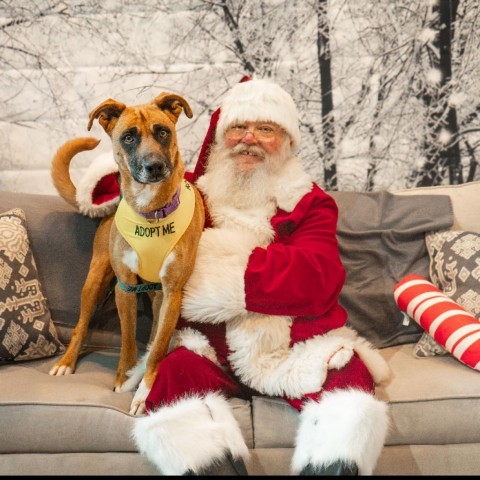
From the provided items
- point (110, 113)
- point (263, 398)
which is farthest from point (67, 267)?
point (263, 398)

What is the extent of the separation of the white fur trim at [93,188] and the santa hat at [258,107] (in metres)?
0.46

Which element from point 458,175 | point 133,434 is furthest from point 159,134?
point 458,175

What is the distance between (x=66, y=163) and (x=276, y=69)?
1.13 m

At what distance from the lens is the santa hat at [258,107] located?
1.96 meters

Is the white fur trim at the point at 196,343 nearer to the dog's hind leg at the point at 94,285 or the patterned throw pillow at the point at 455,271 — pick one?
the dog's hind leg at the point at 94,285

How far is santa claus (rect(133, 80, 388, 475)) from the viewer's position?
1450mm

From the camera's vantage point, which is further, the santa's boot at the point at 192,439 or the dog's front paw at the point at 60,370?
the dog's front paw at the point at 60,370

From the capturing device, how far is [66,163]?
2.06 metres

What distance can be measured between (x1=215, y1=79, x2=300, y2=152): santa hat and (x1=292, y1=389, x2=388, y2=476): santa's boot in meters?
1.02

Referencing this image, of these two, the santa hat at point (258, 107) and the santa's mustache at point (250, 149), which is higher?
the santa hat at point (258, 107)

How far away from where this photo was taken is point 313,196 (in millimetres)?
1926

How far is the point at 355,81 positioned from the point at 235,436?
1.81m

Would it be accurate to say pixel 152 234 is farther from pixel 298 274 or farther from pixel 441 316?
pixel 441 316

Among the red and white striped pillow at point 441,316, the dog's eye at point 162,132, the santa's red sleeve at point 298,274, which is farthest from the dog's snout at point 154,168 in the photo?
the red and white striped pillow at point 441,316
